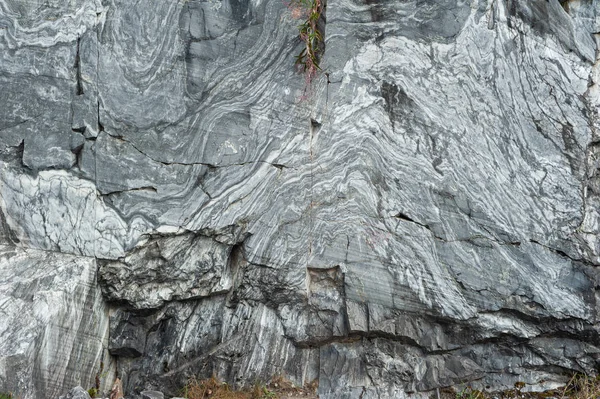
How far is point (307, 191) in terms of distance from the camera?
4.76m

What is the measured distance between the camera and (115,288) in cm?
446

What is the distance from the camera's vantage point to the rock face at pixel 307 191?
4.45 meters

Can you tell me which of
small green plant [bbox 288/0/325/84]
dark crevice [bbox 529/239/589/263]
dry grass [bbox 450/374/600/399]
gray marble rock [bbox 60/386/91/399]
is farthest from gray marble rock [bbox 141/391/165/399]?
dark crevice [bbox 529/239/589/263]

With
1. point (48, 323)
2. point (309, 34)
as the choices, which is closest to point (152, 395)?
point (48, 323)

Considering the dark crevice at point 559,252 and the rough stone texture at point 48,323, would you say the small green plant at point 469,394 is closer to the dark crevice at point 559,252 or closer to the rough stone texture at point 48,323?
the dark crevice at point 559,252

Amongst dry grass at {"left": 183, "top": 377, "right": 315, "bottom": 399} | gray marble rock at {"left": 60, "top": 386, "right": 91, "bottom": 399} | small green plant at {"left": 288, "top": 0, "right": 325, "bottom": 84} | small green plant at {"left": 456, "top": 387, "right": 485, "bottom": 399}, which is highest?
small green plant at {"left": 288, "top": 0, "right": 325, "bottom": 84}

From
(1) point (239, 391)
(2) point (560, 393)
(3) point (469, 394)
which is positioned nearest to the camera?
(1) point (239, 391)

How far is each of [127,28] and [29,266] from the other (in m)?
1.67

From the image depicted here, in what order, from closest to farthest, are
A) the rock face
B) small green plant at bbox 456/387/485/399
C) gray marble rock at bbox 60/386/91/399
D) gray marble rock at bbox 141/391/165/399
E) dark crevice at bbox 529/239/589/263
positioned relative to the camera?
1. gray marble rock at bbox 60/386/91/399
2. gray marble rock at bbox 141/391/165/399
3. the rock face
4. small green plant at bbox 456/387/485/399
5. dark crevice at bbox 529/239/589/263

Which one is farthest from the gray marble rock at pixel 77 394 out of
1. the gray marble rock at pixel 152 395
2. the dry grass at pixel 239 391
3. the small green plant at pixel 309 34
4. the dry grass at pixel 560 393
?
the small green plant at pixel 309 34

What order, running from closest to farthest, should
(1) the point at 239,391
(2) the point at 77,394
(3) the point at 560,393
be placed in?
(2) the point at 77,394 → (1) the point at 239,391 → (3) the point at 560,393

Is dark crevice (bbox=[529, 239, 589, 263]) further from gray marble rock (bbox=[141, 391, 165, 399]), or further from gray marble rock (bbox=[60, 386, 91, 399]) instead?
gray marble rock (bbox=[60, 386, 91, 399])

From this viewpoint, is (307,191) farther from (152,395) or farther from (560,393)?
(560,393)

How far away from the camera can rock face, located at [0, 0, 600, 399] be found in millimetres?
4445
